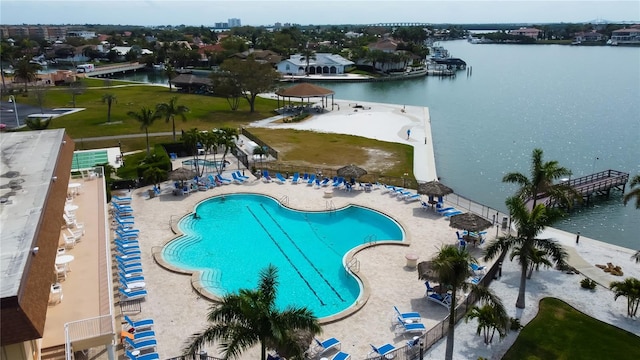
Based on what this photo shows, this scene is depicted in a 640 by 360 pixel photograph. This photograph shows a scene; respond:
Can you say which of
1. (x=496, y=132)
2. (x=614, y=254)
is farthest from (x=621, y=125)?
(x=614, y=254)

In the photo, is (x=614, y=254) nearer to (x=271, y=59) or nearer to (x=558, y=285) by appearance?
(x=558, y=285)

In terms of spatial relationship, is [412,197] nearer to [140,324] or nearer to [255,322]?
[140,324]

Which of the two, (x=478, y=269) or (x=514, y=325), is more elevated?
(x=478, y=269)

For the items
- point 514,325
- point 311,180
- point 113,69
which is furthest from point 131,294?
point 113,69

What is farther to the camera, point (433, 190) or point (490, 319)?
point (433, 190)

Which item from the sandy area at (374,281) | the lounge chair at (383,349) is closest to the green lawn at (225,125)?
the sandy area at (374,281)
